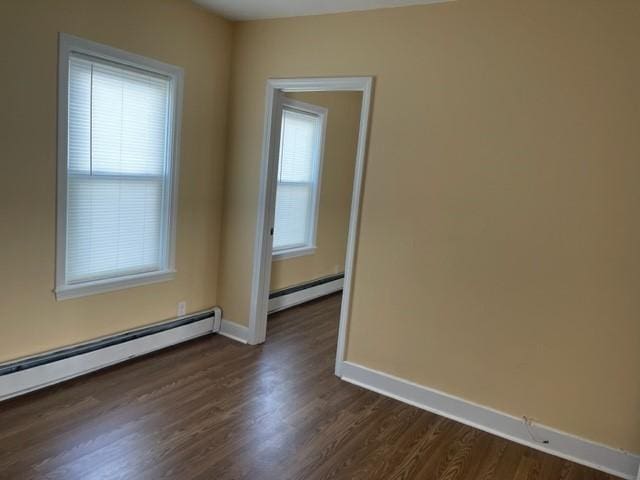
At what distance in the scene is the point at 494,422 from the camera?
112 inches

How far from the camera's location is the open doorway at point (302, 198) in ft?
12.3

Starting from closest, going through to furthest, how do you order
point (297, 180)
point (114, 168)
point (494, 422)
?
1. point (494, 422)
2. point (114, 168)
3. point (297, 180)

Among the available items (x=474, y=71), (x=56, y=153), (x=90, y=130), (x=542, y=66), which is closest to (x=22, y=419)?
(x=56, y=153)

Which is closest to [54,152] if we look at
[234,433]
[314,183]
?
[234,433]

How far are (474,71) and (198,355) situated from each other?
2724 millimetres

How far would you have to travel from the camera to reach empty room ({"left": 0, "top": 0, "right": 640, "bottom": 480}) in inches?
97.3

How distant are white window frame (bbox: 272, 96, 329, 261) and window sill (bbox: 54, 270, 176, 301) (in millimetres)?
1371

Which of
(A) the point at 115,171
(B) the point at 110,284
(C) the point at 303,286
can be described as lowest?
(C) the point at 303,286

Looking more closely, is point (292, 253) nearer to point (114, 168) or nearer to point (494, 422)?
point (114, 168)

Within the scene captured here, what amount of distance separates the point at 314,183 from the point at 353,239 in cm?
201

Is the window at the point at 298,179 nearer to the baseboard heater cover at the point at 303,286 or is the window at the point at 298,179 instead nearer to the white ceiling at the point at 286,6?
the baseboard heater cover at the point at 303,286

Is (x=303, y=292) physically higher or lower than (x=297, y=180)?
lower

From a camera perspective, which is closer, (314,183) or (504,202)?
A: (504,202)

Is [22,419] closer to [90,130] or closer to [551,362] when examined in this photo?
[90,130]
